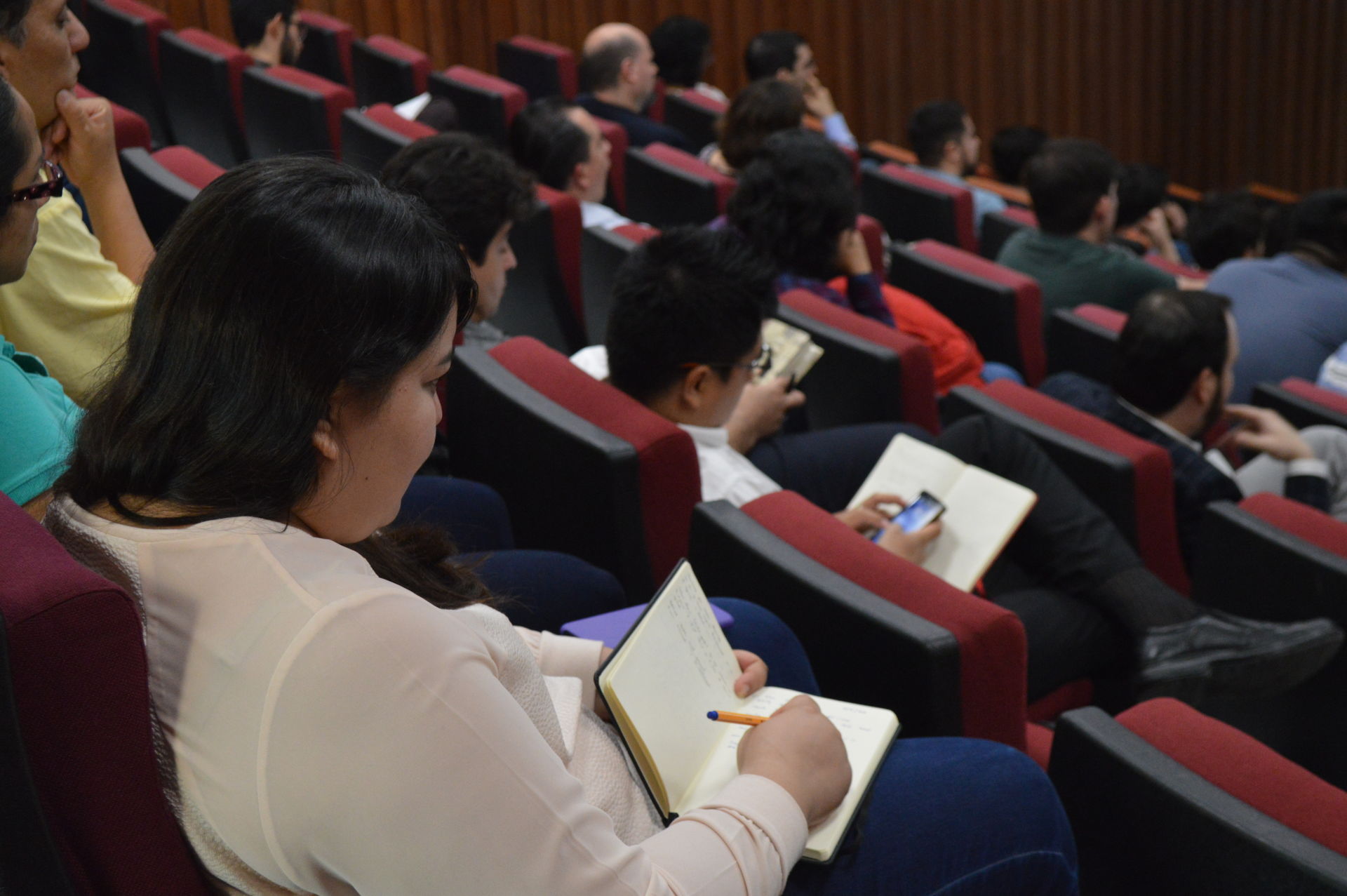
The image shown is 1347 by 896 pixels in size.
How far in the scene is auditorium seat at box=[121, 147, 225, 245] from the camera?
1.11 metres

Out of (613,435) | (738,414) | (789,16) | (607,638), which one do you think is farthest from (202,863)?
(789,16)

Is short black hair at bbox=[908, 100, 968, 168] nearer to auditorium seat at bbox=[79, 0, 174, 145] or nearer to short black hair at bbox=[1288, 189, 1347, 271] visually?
short black hair at bbox=[1288, 189, 1347, 271]

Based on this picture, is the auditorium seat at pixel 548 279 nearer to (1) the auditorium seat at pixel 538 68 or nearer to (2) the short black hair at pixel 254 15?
(2) the short black hair at pixel 254 15

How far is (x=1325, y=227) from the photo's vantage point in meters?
1.71

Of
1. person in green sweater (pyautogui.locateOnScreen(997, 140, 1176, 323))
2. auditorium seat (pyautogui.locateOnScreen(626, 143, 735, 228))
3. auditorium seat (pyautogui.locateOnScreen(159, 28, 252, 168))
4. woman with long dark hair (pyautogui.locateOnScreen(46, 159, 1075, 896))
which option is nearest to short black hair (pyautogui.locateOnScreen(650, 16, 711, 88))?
auditorium seat (pyautogui.locateOnScreen(626, 143, 735, 228))

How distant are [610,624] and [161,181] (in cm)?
72

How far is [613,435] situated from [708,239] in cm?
22

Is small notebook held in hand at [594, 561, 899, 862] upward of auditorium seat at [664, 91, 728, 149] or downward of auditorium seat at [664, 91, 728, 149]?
upward

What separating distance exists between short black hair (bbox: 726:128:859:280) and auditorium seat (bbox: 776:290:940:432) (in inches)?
6.3

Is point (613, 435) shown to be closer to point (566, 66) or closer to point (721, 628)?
point (721, 628)

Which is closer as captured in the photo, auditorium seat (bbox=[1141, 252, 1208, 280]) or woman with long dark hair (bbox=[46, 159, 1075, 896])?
woman with long dark hair (bbox=[46, 159, 1075, 896])

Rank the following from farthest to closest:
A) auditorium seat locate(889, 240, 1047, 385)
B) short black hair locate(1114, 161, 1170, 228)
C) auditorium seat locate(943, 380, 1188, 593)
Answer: short black hair locate(1114, 161, 1170, 228) < auditorium seat locate(889, 240, 1047, 385) < auditorium seat locate(943, 380, 1188, 593)

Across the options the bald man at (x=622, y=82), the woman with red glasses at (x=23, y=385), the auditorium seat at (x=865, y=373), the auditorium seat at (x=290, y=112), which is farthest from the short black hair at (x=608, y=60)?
the woman with red glasses at (x=23, y=385)

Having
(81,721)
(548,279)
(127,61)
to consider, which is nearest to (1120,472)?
(548,279)
